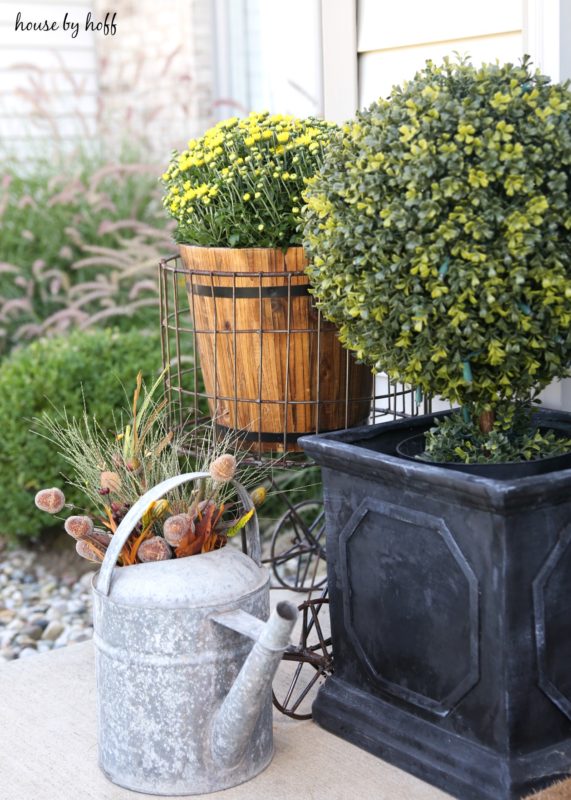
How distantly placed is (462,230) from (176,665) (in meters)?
0.95

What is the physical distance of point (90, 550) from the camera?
6.96 ft

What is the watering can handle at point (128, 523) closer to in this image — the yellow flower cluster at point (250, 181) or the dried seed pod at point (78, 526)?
the dried seed pod at point (78, 526)

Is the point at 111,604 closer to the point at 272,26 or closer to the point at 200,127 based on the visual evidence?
the point at 272,26

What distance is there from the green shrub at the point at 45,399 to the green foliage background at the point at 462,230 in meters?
2.08

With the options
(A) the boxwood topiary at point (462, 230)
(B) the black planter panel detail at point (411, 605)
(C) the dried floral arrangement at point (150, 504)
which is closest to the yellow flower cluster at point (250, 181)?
(A) the boxwood topiary at point (462, 230)

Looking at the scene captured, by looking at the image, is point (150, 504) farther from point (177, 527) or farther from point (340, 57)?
point (340, 57)

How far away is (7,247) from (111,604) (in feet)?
11.8

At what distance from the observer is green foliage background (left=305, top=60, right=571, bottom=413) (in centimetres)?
179

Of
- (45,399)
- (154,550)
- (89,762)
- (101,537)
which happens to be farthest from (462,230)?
(45,399)

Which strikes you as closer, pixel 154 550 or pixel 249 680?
pixel 249 680

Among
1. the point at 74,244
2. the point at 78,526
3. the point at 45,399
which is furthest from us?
the point at 74,244

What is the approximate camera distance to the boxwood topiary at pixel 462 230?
70.3 inches

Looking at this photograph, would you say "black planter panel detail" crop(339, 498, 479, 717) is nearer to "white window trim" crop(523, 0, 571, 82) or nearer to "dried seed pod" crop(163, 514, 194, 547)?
"dried seed pod" crop(163, 514, 194, 547)

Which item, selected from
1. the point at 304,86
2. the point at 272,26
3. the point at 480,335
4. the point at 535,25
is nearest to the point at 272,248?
the point at 480,335
